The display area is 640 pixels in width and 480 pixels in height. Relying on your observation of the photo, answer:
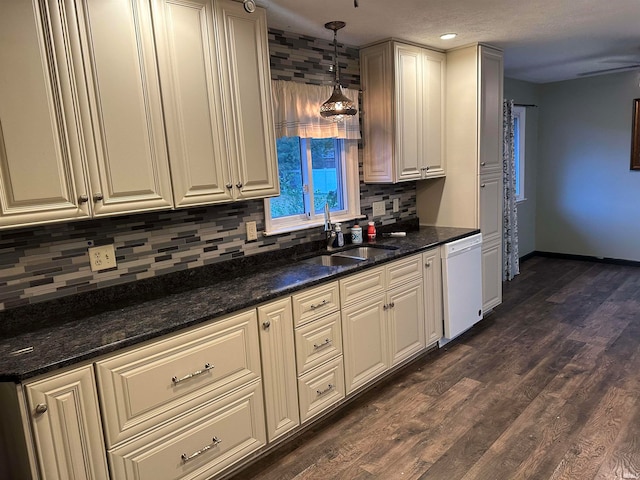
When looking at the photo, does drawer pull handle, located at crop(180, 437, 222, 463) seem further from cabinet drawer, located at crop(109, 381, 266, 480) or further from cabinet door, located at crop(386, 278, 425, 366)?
cabinet door, located at crop(386, 278, 425, 366)

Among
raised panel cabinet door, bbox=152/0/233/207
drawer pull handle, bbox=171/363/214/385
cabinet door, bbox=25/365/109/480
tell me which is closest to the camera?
cabinet door, bbox=25/365/109/480

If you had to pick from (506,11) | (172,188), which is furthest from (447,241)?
(172,188)

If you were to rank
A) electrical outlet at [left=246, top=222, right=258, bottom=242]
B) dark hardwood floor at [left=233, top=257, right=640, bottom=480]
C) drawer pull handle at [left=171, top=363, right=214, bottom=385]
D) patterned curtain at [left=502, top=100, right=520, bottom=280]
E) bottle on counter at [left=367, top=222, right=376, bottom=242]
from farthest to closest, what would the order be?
patterned curtain at [left=502, top=100, right=520, bottom=280] < bottle on counter at [left=367, top=222, right=376, bottom=242] < electrical outlet at [left=246, top=222, right=258, bottom=242] < dark hardwood floor at [left=233, top=257, right=640, bottom=480] < drawer pull handle at [left=171, top=363, right=214, bottom=385]

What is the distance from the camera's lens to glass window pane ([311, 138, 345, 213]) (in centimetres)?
325

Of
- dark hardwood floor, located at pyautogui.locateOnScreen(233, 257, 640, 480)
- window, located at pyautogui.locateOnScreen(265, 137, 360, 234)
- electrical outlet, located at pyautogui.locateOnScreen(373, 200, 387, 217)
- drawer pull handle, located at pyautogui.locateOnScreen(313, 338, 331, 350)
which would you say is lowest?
dark hardwood floor, located at pyautogui.locateOnScreen(233, 257, 640, 480)

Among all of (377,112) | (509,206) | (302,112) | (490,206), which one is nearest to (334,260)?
(302,112)

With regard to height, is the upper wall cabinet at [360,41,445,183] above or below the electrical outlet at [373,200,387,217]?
above

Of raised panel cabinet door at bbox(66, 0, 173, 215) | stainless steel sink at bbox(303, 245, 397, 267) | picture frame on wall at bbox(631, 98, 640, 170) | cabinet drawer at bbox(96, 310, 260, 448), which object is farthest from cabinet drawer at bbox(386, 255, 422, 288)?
picture frame on wall at bbox(631, 98, 640, 170)

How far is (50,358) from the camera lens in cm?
154

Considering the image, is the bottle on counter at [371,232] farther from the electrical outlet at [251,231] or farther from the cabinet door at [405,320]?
the electrical outlet at [251,231]

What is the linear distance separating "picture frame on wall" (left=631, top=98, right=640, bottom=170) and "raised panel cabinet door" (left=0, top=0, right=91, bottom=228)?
→ 5796mm

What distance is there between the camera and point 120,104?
6.11ft

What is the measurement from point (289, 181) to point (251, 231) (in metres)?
0.53

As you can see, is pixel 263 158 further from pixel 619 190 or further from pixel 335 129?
pixel 619 190
